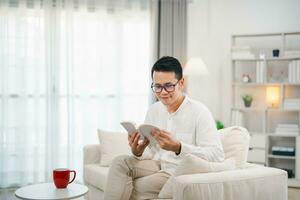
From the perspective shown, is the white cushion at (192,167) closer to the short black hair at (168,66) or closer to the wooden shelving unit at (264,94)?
the short black hair at (168,66)

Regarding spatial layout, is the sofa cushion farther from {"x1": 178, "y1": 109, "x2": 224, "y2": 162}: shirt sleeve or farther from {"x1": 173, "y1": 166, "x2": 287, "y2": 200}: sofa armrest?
{"x1": 173, "y1": 166, "x2": 287, "y2": 200}: sofa armrest

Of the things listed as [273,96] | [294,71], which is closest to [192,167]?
[294,71]

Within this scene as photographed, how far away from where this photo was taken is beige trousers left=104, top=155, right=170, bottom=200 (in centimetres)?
255

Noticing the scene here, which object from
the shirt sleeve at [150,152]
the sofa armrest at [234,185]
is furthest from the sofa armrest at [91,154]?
the sofa armrest at [234,185]

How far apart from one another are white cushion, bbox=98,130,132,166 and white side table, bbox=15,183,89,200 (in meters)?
0.84

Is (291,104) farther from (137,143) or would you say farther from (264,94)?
(137,143)

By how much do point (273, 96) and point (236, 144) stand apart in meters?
2.64

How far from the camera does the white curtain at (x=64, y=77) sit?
475 cm

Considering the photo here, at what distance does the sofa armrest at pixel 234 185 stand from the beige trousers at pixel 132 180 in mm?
365

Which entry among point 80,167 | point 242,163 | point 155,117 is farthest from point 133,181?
point 80,167

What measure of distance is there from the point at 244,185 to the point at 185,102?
2.22ft

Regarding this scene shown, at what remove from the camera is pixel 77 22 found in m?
5.02

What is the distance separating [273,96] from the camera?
5195mm

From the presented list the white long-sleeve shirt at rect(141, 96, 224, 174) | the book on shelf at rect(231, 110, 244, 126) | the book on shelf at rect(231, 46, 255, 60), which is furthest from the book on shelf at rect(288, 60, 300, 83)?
the white long-sleeve shirt at rect(141, 96, 224, 174)
